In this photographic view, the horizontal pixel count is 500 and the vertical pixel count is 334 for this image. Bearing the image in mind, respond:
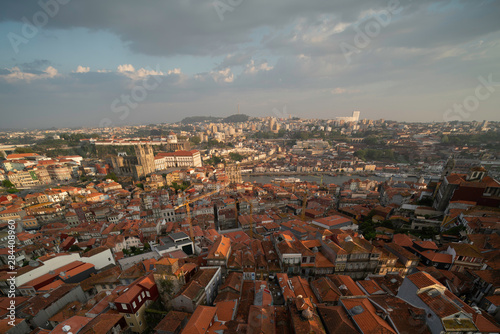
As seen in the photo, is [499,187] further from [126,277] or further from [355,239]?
[126,277]

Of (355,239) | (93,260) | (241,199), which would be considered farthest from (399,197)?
(93,260)

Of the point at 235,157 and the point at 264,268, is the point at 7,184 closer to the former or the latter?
the point at 264,268

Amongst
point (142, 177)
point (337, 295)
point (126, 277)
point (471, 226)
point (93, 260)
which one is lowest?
point (142, 177)

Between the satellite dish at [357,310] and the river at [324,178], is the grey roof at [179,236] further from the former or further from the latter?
the river at [324,178]

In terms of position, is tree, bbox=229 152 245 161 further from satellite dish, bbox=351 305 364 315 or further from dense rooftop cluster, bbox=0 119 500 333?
satellite dish, bbox=351 305 364 315

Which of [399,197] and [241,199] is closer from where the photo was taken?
[399,197]

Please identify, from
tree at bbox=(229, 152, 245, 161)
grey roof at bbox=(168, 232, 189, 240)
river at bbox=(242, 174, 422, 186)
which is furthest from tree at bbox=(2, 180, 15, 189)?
tree at bbox=(229, 152, 245, 161)

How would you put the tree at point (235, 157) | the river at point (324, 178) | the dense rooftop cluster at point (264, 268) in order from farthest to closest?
the tree at point (235, 157)
the river at point (324, 178)
the dense rooftop cluster at point (264, 268)

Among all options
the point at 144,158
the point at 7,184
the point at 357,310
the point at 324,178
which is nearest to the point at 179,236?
the point at 357,310

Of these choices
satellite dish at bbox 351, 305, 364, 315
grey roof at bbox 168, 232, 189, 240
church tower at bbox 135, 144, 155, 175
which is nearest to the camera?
satellite dish at bbox 351, 305, 364, 315

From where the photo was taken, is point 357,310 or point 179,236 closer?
point 357,310

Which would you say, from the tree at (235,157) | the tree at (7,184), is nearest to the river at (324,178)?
the tree at (235,157)
